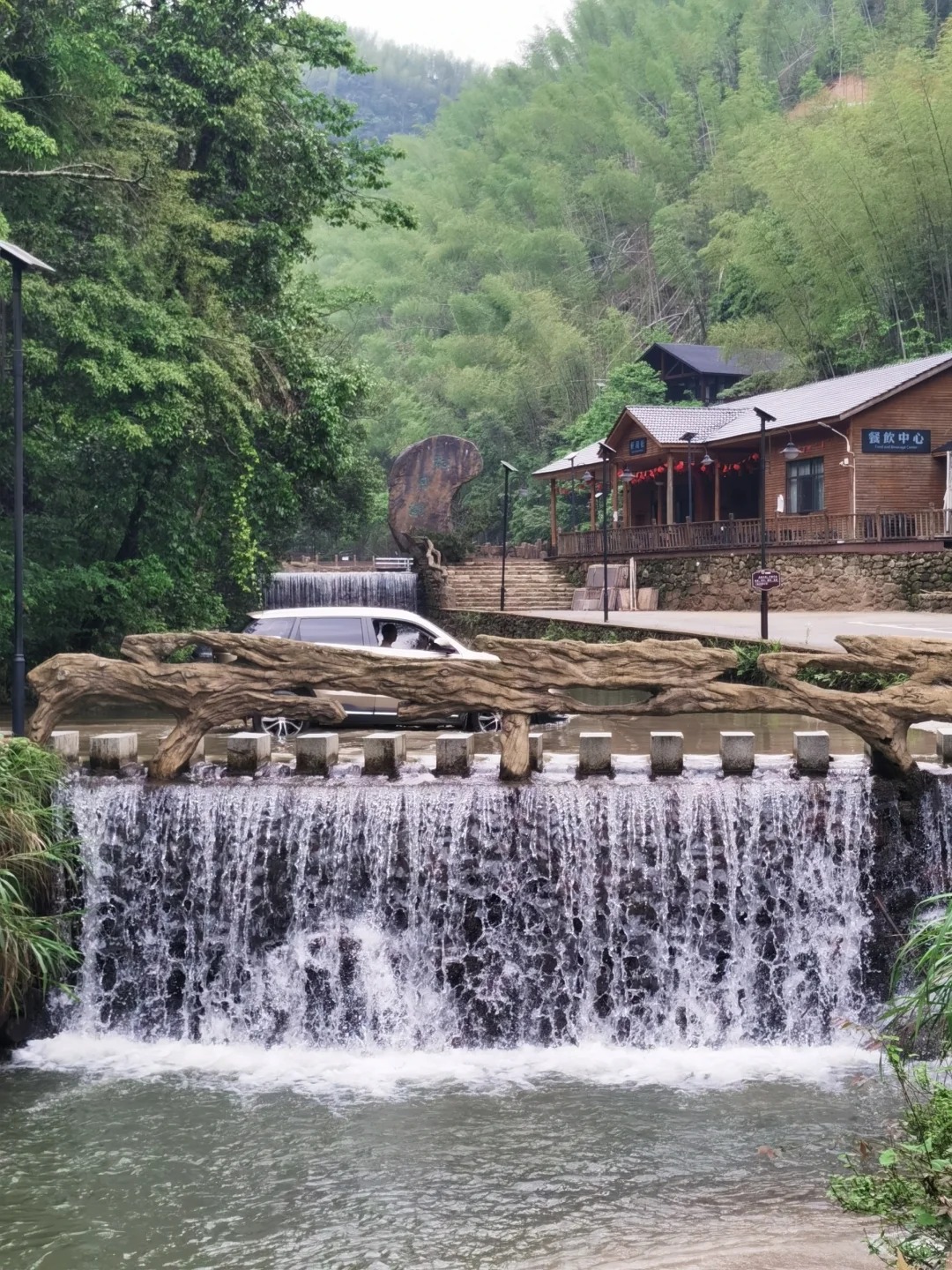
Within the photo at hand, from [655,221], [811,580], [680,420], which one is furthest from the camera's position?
[655,221]

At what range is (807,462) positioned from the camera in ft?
122

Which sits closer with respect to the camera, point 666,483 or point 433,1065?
point 433,1065

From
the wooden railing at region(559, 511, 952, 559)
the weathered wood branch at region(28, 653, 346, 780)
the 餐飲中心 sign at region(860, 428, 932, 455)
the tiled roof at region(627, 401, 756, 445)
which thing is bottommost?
the weathered wood branch at region(28, 653, 346, 780)

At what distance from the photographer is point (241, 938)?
9.91 metres

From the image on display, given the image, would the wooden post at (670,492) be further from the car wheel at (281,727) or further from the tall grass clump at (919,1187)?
the tall grass clump at (919,1187)

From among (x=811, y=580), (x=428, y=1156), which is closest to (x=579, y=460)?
(x=811, y=580)

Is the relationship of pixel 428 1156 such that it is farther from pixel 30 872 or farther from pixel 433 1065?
pixel 30 872

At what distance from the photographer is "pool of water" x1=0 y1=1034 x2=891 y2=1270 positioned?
20.8 ft

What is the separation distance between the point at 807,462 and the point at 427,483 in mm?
14592

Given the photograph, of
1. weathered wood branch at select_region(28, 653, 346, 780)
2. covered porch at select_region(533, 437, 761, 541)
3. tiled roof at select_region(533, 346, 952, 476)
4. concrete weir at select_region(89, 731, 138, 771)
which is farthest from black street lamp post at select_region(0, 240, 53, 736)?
covered porch at select_region(533, 437, 761, 541)

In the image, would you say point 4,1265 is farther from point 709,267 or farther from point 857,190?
point 709,267

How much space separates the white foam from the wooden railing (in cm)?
2325

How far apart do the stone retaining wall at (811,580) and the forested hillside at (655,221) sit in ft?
37.8

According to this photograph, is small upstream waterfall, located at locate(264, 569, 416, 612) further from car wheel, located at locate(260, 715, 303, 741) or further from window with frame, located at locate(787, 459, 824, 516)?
car wheel, located at locate(260, 715, 303, 741)
